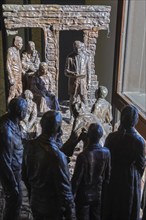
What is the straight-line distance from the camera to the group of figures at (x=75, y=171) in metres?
2.02

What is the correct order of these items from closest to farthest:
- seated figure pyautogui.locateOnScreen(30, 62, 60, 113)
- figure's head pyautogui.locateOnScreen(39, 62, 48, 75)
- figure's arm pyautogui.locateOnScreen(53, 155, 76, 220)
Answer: figure's arm pyautogui.locateOnScreen(53, 155, 76, 220) → figure's head pyautogui.locateOnScreen(39, 62, 48, 75) → seated figure pyautogui.locateOnScreen(30, 62, 60, 113)

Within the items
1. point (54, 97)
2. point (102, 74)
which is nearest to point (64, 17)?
point (54, 97)

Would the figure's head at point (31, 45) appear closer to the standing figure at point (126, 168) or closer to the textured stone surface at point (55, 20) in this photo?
the textured stone surface at point (55, 20)

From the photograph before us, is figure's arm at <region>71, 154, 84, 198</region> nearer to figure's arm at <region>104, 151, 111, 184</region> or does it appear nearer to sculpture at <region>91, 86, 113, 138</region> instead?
figure's arm at <region>104, 151, 111, 184</region>

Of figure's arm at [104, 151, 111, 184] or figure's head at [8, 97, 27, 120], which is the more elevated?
figure's head at [8, 97, 27, 120]

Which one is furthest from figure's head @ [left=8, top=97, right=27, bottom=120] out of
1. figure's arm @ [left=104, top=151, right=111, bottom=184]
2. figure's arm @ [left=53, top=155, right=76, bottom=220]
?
figure's arm @ [left=104, top=151, right=111, bottom=184]

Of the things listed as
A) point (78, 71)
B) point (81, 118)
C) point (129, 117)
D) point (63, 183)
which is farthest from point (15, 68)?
point (63, 183)

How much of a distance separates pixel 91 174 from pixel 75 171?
8 centimetres

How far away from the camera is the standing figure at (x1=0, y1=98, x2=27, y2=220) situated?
7.18ft

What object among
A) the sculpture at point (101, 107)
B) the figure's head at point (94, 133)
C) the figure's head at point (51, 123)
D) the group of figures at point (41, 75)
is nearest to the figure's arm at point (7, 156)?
the figure's head at point (51, 123)

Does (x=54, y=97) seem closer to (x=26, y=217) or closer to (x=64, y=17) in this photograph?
(x=64, y=17)

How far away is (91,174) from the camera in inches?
82.8

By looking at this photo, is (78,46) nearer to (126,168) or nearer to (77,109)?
(77,109)

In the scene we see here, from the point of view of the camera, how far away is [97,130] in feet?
6.72
